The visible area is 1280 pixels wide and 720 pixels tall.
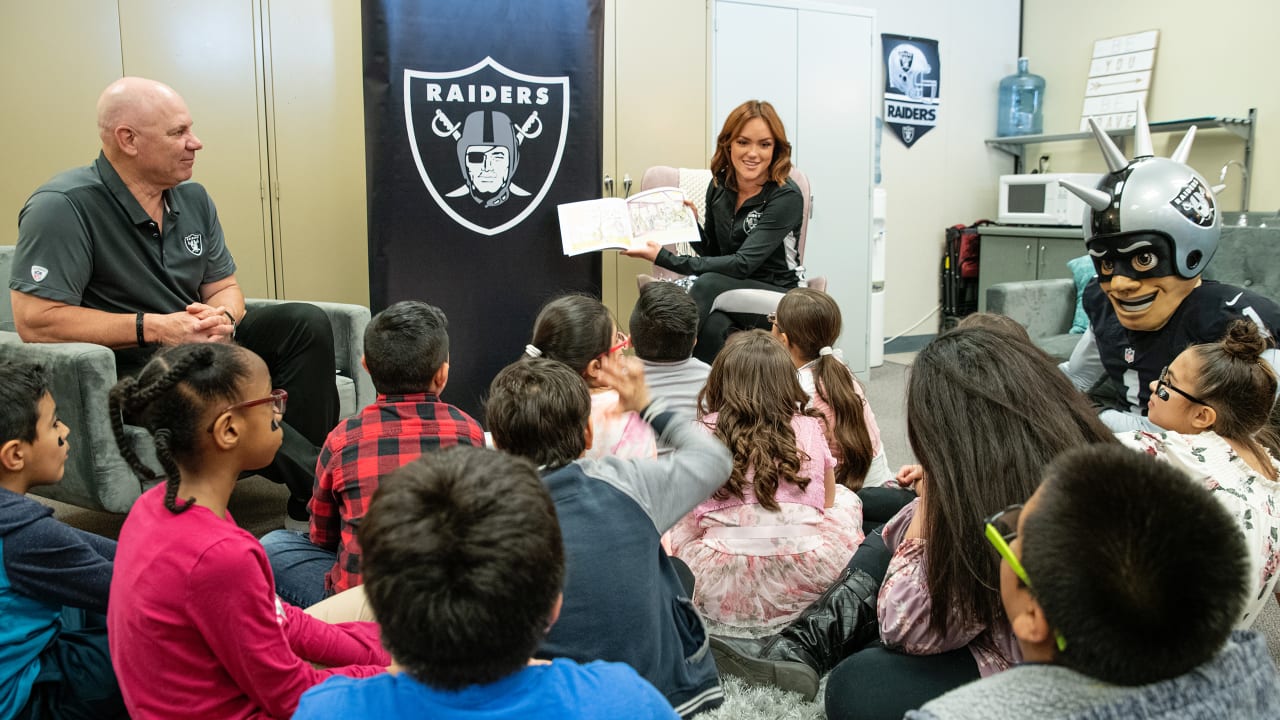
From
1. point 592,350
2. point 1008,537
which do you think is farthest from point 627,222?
point 1008,537

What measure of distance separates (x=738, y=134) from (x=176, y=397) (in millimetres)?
2654

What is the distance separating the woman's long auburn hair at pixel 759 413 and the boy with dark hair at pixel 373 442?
520 millimetres

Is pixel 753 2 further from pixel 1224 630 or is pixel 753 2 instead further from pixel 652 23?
pixel 1224 630

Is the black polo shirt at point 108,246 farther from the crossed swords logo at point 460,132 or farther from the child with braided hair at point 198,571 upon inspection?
the child with braided hair at point 198,571

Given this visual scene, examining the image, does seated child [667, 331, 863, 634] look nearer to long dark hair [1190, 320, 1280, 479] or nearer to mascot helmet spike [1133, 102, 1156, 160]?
long dark hair [1190, 320, 1280, 479]

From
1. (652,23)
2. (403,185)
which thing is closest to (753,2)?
(652,23)

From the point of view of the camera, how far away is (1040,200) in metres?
5.93

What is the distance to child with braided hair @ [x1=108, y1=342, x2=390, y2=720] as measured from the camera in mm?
1207

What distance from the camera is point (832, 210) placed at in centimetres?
505

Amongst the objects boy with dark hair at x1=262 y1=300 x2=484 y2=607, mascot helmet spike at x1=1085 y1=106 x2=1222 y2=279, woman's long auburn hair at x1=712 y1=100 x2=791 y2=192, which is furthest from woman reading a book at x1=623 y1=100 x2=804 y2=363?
boy with dark hair at x1=262 y1=300 x2=484 y2=607

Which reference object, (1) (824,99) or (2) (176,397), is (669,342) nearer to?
(2) (176,397)

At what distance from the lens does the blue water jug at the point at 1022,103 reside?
6336 millimetres

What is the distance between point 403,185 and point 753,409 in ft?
6.26

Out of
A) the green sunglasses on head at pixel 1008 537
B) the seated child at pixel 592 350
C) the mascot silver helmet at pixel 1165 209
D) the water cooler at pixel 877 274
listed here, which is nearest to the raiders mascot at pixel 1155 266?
the mascot silver helmet at pixel 1165 209
